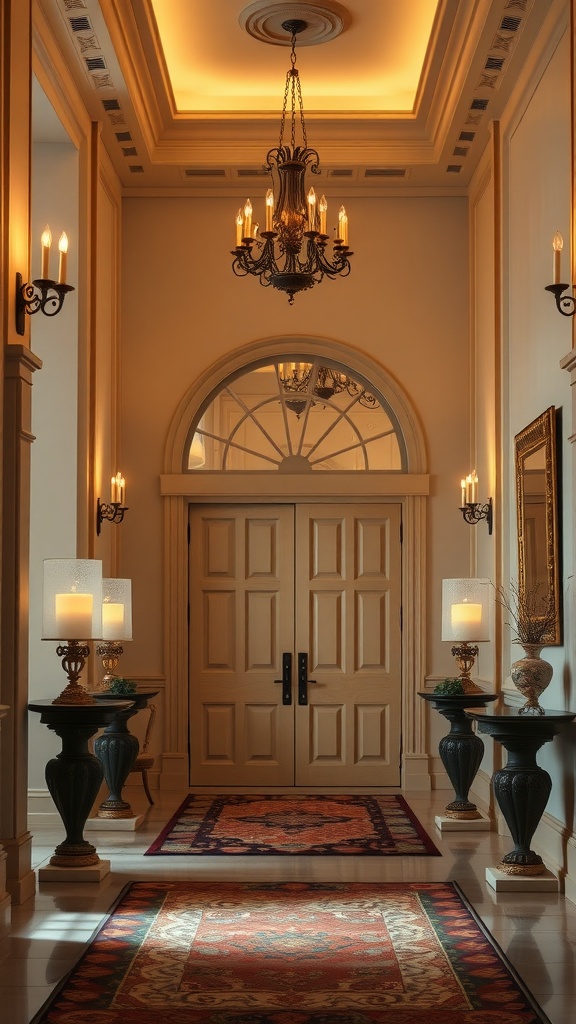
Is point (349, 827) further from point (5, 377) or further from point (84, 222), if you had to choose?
point (84, 222)

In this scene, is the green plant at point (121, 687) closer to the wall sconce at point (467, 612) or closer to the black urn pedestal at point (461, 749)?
the black urn pedestal at point (461, 749)

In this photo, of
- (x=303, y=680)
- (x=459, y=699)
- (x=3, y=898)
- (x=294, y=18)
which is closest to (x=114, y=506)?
(x=303, y=680)

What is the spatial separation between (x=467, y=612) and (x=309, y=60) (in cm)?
402

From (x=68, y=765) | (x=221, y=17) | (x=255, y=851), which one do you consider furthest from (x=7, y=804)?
(x=221, y=17)

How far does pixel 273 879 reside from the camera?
6059 millimetres

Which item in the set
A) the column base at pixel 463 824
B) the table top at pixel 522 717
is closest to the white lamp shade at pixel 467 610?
the column base at pixel 463 824

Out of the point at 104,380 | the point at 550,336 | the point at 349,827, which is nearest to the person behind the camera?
the point at 550,336

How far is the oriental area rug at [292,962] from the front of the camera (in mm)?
3939

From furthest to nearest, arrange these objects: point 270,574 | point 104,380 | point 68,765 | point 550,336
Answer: point 270,574
point 104,380
point 550,336
point 68,765

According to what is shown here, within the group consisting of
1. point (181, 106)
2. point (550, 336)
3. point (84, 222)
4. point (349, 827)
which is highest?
point (181, 106)

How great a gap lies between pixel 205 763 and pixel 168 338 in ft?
11.3

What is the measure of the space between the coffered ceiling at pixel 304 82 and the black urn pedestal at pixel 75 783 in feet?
12.2

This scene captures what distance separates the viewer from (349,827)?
7.55 metres

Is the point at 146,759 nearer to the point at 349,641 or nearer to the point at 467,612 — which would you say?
the point at 349,641
